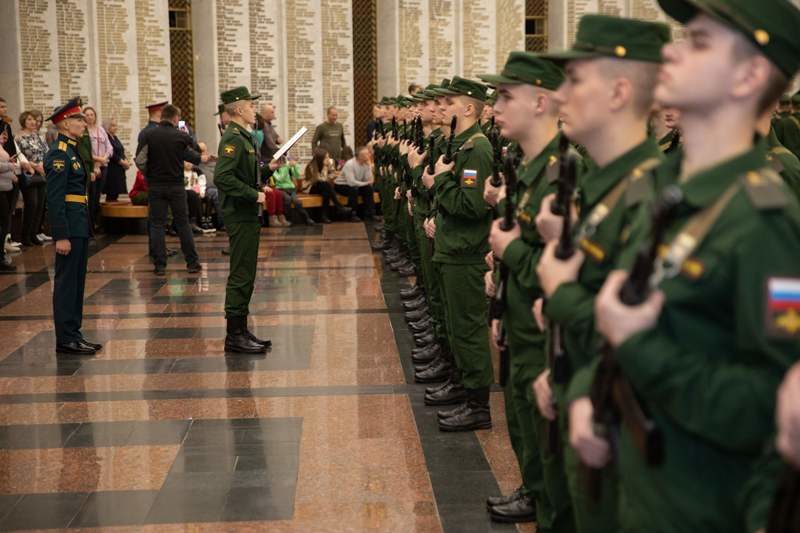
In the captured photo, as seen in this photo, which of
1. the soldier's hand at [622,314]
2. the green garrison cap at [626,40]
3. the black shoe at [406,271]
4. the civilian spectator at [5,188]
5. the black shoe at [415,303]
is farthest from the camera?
the civilian spectator at [5,188]

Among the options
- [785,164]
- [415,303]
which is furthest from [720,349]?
[415,303]

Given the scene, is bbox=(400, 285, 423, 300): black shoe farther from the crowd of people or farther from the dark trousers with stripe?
the crowd of people

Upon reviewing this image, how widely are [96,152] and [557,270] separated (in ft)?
47.0

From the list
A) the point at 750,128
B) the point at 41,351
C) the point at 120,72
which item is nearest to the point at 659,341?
the point at 750,128

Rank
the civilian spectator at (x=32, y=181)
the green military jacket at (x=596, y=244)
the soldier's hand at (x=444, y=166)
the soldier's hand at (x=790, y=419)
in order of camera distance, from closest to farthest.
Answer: the soldier's hand at (x=790, y=419) < the green military jacket at (x=596, y=244) < the soldier's hand at (x=444, y=166) < the civilian spectator at (x=32, y=181)

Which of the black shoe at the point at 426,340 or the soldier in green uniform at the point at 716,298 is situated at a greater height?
the soldier in green uniform at the point at 716,298

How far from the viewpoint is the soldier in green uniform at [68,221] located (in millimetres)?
8047

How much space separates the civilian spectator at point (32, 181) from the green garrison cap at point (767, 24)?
1315 centimetres

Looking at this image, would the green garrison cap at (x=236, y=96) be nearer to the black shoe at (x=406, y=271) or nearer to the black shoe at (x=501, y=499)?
the black shoe at (x=406, y=271)

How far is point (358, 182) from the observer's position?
60.1 ft

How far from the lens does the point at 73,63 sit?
18.3 meters

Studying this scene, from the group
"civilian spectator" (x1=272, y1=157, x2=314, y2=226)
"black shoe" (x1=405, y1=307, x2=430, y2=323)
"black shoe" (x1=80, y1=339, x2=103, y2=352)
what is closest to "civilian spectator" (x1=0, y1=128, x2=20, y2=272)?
"black shoe" (x1=80, y1=339, x2=103, y2=352)

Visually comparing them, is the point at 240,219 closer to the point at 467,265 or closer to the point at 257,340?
the point at 257,340

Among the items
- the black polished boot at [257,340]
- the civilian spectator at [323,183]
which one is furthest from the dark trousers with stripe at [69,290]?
the civilian spectator at [323,183]
